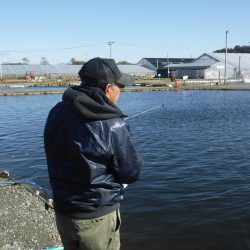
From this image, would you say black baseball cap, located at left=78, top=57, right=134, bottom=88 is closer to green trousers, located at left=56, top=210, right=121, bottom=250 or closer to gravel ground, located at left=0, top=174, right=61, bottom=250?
green trousers, located at left=56, top=210, right=121, bottom=250

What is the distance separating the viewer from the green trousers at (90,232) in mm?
3102

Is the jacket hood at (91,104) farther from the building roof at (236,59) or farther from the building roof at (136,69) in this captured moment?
the building roof at (136,69)

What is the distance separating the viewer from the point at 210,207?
Result: 9.98 meters

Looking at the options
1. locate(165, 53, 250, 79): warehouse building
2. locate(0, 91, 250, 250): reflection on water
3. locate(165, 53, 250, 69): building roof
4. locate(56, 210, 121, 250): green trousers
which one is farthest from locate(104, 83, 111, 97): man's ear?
locate(165, 53, 250, 69): building roof

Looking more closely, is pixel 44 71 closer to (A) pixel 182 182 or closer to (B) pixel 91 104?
(A) pixel 182 182

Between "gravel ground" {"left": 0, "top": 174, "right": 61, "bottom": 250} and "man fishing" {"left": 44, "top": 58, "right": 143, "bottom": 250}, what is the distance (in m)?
3.52

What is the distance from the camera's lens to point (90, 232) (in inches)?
122

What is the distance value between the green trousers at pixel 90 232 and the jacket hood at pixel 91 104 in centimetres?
80

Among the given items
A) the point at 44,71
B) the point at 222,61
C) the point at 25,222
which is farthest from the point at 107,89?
the point at 44,71

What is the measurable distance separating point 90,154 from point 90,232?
613 mm

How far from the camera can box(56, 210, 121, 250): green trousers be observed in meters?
3.10

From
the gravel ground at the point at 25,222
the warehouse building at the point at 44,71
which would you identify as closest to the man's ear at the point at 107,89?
the gravel ground at the point at 25,222

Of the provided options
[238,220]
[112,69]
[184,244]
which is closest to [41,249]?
[184,244]

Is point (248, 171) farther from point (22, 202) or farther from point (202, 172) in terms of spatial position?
point (22, 202)
